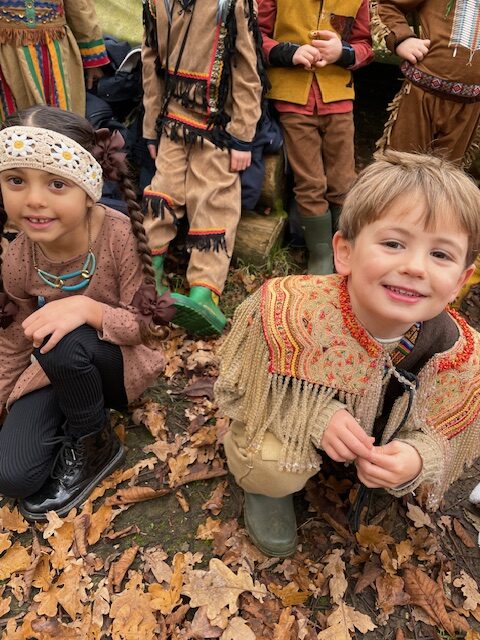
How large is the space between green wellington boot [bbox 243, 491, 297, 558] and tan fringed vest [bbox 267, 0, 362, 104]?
2595mm

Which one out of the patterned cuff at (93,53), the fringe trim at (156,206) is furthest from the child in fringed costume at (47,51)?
the fringe trim at (156,206)

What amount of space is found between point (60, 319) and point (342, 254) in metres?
1.08

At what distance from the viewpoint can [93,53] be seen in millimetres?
3576

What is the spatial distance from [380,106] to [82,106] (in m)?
2.84

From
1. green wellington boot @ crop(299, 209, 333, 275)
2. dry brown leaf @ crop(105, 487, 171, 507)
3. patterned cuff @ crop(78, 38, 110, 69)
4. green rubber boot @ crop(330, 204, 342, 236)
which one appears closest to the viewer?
dry brown leaf @ crop(105, 487, 171, 507)

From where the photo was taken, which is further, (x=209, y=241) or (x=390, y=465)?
(x=209, y=241)

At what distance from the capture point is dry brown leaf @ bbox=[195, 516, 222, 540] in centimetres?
223

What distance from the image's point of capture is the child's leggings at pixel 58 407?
6.71 feet

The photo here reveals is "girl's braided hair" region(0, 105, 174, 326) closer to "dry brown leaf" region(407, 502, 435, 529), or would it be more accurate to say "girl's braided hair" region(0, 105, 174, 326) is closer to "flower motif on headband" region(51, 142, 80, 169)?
"flower motif on headband" region(51, 142, 80, 169)

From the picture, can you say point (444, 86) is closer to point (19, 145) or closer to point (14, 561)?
point (19, 145)

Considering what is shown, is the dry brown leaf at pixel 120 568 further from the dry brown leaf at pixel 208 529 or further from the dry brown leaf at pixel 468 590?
the dry brown leaf at pixel 468 590

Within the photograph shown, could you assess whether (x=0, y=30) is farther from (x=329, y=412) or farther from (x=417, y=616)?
(x=417, y=616)

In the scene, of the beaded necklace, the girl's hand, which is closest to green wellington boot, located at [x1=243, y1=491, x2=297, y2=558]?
the girl's hand

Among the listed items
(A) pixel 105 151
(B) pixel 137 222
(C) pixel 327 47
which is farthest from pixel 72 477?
(C) pixel 327 47
